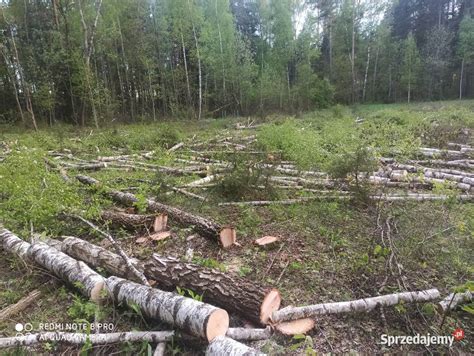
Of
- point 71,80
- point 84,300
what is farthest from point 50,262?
point 71,80

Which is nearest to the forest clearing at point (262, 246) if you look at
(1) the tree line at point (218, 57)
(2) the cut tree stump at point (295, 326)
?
(2) the cut tree stump at point (295, 326)

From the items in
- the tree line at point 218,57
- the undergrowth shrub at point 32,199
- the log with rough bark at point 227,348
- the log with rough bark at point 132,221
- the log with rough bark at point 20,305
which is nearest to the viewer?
the log with rough bark at point 227,348

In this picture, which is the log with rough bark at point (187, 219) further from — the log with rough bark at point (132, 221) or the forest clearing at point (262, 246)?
the log with rough bark at point (132, 221)

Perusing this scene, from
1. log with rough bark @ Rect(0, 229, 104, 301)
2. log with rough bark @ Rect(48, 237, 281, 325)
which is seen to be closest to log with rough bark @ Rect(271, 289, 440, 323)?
log with rough bark @ Rect(48, 237, 281, 325)

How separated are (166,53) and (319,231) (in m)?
20.8

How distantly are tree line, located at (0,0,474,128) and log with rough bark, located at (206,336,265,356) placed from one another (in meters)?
15.5

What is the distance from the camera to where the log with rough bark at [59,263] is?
2619 millimetres

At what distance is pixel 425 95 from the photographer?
25.0 meters

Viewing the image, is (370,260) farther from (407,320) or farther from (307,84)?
(307,84)

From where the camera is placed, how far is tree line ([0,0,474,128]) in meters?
17.2

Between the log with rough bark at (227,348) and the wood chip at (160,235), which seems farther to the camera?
the wood chip at (160,235)

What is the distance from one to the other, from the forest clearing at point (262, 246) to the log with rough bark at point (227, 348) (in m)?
0.04

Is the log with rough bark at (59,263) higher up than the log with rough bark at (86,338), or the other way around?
the log with rough bark at (59,263)

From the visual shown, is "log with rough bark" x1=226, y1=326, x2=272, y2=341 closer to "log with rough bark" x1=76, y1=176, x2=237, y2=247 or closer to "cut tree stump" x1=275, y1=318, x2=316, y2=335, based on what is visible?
"cut tree stump" x1=275, y1=318, x2=316, y2=335
